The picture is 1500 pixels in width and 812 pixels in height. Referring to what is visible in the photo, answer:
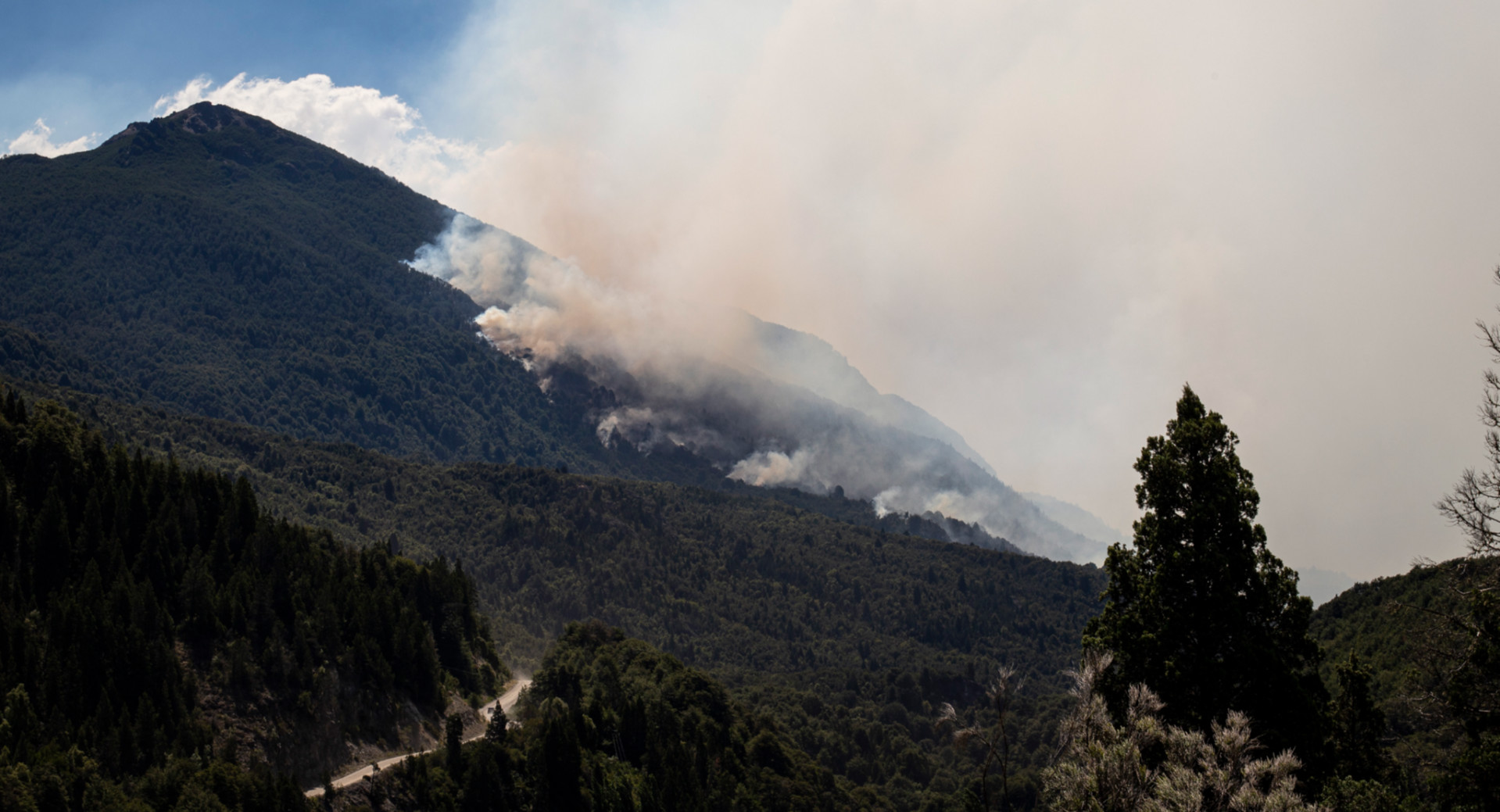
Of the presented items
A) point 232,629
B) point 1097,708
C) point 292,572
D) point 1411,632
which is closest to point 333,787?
point 232,629

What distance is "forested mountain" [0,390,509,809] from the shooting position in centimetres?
12325

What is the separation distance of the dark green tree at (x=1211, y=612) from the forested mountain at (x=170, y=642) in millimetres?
99951

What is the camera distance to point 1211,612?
62.9 meters

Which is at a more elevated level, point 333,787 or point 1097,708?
point 1097,708

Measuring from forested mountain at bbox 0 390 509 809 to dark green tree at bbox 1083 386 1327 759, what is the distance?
328 ft

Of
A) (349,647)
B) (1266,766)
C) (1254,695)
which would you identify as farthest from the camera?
(349,647)

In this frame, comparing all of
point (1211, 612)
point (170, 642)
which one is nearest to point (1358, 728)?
point (1211, 612)

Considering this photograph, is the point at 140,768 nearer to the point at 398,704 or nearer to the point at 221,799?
the point at 221,799

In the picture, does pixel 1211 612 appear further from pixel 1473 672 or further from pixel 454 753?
pixel 454 753

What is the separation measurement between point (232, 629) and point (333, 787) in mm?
32849

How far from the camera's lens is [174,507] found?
173 m

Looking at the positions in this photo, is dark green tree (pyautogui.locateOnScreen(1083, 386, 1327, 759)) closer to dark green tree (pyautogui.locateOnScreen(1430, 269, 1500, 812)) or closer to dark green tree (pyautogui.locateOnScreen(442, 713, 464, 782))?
dark green tree (pyautogui.locateOnScreen(1430, 269, 1500, 812))

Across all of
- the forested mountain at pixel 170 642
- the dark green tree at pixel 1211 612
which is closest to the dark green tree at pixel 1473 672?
the dark green tree at pixel 1211 612

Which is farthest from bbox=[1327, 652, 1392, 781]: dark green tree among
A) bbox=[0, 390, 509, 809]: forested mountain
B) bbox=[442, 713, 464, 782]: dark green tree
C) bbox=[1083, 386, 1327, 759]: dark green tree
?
bbox=[442, 713, 464, 782]: dark green tree
